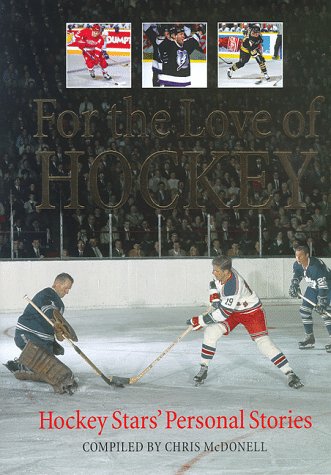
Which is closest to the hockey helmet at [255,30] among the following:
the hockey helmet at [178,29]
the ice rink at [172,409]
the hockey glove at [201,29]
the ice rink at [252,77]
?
the ice rink at [252,77]

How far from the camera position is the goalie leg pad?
8016 mm

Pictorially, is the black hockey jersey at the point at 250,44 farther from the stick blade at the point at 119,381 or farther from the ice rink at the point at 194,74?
the stick blade at the point at 119,381

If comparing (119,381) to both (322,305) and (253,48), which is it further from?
(253,48)

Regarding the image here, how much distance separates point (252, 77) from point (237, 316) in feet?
40.4

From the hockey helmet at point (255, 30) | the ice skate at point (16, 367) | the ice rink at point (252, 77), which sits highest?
the hockey helmet at point (255, 30)

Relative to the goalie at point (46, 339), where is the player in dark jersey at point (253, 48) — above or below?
above

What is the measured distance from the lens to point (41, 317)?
27.7 feet

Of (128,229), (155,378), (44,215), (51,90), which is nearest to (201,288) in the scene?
(128,229)

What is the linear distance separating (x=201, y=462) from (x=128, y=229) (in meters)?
10.6

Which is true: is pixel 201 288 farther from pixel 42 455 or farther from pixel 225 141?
pixel 42 455

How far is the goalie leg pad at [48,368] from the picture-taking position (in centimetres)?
802

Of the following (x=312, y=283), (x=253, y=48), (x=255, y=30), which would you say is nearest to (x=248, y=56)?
(x=253, y=48)

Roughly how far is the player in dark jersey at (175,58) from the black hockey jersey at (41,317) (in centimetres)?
1196

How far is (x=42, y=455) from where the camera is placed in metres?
Answer: 5.78
